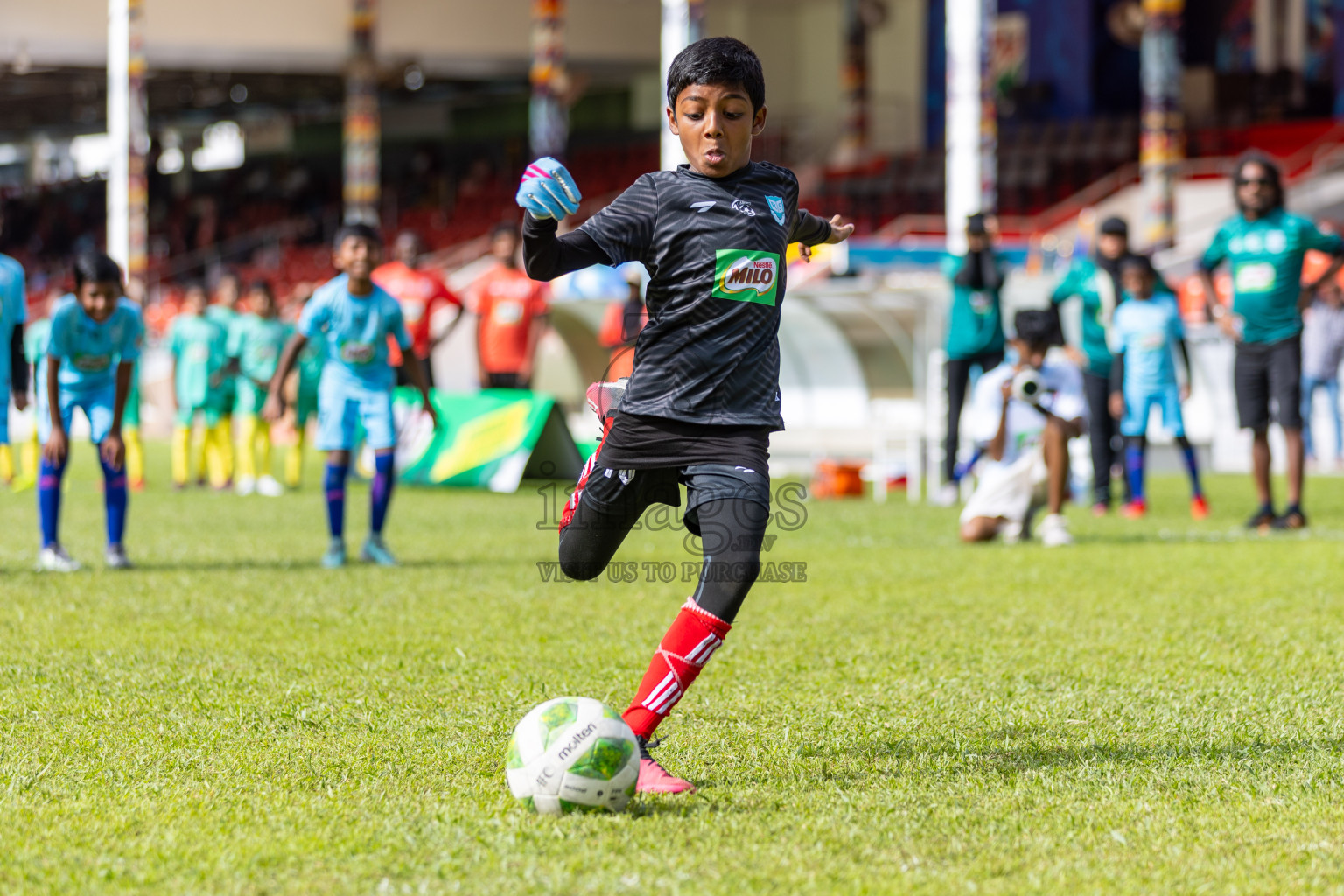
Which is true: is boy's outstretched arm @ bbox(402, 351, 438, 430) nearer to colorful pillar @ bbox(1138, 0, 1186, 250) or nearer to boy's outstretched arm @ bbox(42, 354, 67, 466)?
boy's outstretched arm @ bbox(42, 354, 67, 466)

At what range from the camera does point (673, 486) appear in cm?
378

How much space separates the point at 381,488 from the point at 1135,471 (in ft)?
17.7

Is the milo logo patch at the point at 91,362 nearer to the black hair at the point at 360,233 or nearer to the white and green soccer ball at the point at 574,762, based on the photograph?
the black hair at the point at 360,233

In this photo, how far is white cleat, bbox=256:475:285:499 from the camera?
1281 centimetres

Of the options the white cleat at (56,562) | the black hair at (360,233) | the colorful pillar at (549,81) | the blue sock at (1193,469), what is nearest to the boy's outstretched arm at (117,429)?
the white cleat at (56,562)

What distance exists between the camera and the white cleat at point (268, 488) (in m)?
12.8

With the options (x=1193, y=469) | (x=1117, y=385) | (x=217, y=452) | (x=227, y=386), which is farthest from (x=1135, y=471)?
(x=217, y=452)

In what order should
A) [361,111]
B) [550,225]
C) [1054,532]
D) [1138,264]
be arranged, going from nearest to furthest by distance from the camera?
[550,225], [1054,532], [1138,264], [361,111]

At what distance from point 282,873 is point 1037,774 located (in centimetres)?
175

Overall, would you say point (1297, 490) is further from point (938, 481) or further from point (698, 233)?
point (698, 233)

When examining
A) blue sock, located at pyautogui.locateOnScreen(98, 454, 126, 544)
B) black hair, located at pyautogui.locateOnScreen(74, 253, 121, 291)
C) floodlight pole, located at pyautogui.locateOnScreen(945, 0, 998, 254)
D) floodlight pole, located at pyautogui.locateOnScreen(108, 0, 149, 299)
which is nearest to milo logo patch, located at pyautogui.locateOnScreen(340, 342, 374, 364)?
black hair, located at pyautogui.locateOnScreen(74, 253, 121, 291)

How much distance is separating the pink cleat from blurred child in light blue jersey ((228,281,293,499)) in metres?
10.4

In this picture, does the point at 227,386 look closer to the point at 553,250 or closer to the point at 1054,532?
the point at 1054,532

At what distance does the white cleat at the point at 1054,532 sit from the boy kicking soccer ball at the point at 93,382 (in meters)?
4.94
